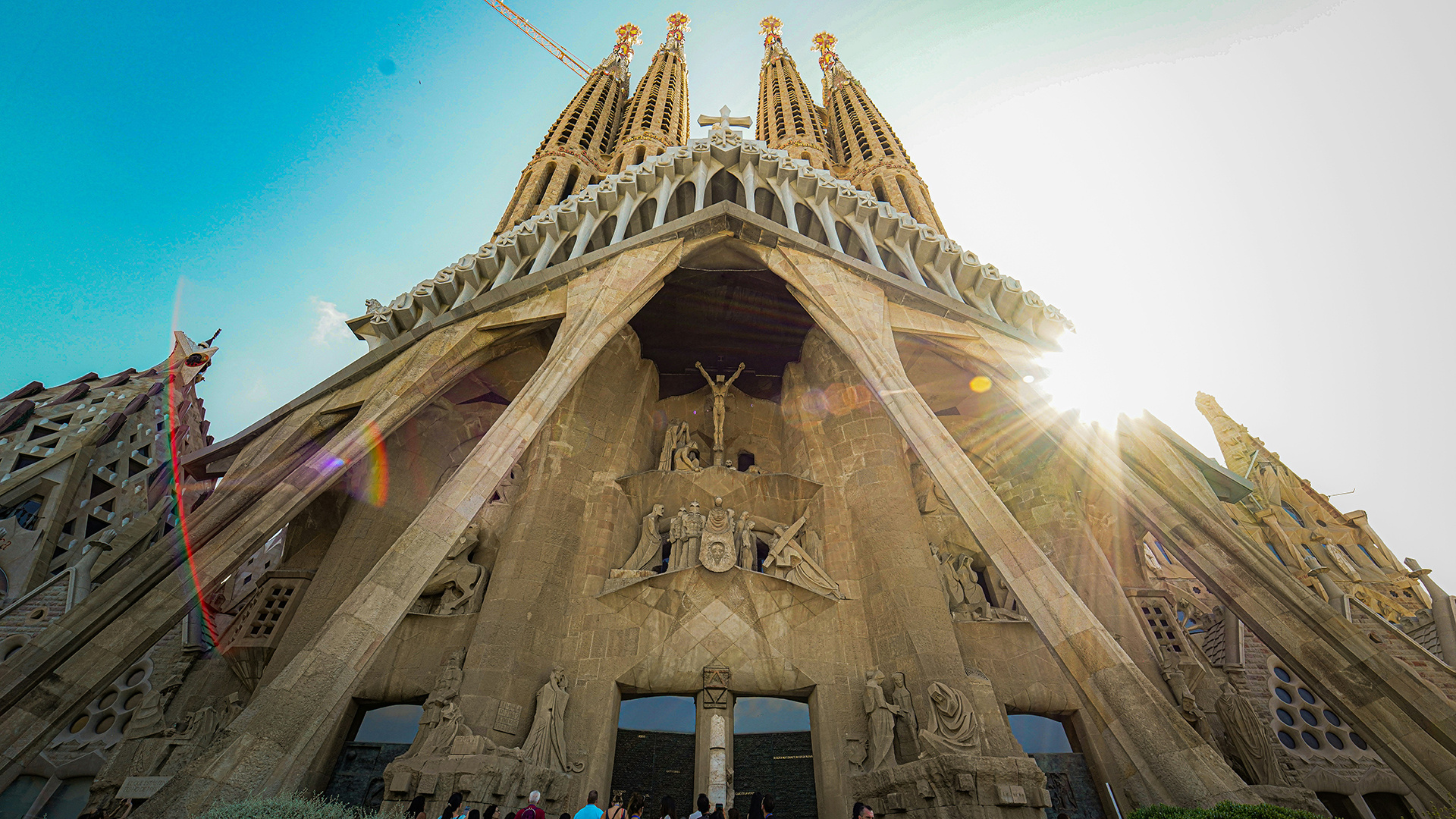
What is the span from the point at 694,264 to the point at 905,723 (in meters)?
9.18

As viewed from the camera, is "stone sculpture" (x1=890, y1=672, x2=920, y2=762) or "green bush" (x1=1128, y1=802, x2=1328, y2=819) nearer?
"green bush" (x1=1128, y1=802, x2=1328, y2=819)

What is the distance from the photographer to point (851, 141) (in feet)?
98.6

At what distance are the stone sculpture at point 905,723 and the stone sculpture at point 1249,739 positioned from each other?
15.0 ft

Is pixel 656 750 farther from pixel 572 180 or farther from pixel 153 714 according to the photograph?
pixel 572 180

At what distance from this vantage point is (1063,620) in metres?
6.77

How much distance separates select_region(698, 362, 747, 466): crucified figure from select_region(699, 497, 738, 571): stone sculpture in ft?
4.64

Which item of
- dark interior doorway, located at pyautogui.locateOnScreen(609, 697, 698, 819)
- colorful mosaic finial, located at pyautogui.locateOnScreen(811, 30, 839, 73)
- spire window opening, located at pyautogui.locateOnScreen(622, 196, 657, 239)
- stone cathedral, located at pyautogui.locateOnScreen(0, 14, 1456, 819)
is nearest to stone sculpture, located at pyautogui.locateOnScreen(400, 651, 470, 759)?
stone cathedral, located at pyautogui.locateOnScreen(0, 14, 1456, 819)

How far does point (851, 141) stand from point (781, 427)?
20.6 metres

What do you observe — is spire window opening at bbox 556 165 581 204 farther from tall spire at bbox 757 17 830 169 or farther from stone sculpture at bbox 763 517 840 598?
stone sculpture at bbox 763 517 840 598

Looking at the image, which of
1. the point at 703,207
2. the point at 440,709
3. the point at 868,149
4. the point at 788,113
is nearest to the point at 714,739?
the point at 440,709

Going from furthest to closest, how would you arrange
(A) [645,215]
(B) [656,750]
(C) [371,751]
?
(A) [645,215], (B) [656,750], (C) [371,751]

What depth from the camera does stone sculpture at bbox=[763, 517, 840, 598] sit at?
1125 cm

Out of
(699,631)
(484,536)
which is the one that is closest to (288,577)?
(484,536)

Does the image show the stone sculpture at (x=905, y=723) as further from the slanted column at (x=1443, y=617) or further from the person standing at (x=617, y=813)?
the slanted column at (x=1443, y=617)
